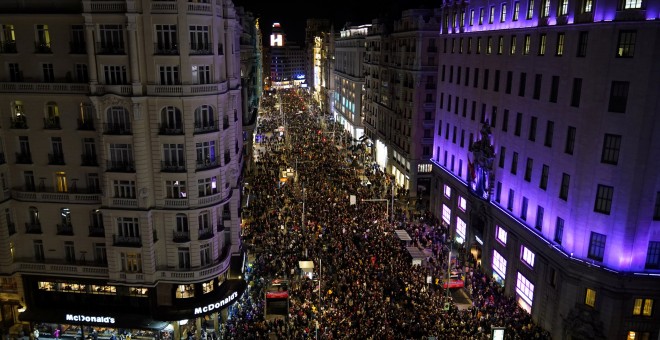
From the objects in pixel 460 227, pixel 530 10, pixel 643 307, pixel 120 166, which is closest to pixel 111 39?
pixel 120 166

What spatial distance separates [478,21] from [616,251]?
30319 mm

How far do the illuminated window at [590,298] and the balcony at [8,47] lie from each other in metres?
46.2

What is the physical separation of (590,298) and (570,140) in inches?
466

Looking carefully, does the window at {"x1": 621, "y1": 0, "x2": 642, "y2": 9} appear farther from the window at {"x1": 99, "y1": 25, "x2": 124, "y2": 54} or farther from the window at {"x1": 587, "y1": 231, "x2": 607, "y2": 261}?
the window at {"x1": 99, "y1": 25, "x2": 124, "y2": 54}

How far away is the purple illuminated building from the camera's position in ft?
110

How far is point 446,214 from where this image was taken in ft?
215

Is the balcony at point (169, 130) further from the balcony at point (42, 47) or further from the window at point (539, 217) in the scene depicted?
the window at point (539, 217)

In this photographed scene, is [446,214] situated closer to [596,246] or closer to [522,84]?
[522,84]

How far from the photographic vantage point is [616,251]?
3488 centimetres

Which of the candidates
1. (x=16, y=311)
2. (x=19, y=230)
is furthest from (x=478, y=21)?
(x=16, y=311)

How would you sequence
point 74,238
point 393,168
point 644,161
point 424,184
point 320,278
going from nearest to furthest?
1. point 644,161
2. point 74,238
3. point 320,278
4. point 424,184
5. point 393,168

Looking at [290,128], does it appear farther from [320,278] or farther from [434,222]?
[320,278]

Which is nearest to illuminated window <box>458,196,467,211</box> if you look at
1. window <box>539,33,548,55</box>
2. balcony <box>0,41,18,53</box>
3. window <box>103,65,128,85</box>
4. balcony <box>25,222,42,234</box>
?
window <box>539,33,548,55</box>

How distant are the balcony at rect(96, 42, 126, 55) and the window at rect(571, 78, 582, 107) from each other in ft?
110
